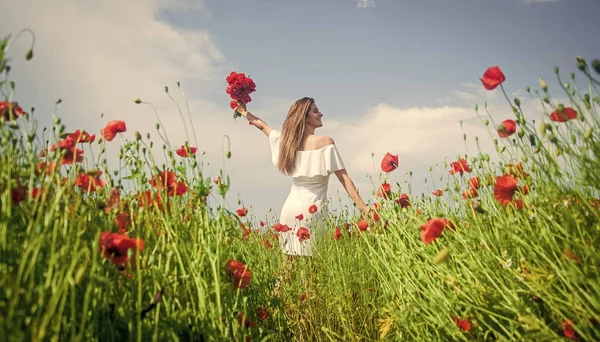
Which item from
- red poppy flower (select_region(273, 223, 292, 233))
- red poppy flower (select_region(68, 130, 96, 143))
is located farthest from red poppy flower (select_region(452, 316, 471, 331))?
red poppy flower (select_region(273, 223, 292, 233))

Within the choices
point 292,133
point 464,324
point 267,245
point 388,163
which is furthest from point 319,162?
point 464,324

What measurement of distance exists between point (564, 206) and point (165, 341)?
1.71 m

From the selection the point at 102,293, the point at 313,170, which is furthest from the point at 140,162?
the point at 313,170

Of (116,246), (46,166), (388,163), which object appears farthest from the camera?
(388,163)

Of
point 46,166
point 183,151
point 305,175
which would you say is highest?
point 305,175

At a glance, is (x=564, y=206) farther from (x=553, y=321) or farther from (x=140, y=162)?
(x=140, y=162)

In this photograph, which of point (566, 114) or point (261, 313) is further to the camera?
point (261, 313)

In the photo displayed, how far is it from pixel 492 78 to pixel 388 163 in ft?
3.93

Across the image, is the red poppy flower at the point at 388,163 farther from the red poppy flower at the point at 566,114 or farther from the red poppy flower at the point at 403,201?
the red poppy flower at the point at 566,114

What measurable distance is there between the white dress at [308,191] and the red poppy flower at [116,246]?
3.13 m

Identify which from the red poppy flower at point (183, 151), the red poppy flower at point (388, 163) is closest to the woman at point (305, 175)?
the red poppy flower at point (388, 163)

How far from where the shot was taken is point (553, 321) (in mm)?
1756

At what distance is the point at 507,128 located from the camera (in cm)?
205

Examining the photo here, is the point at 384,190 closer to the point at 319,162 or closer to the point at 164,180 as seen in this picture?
the point at 164,180
